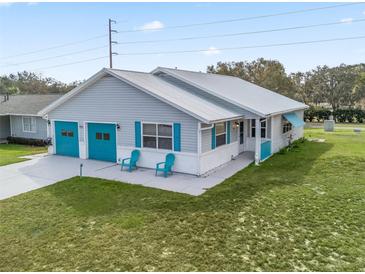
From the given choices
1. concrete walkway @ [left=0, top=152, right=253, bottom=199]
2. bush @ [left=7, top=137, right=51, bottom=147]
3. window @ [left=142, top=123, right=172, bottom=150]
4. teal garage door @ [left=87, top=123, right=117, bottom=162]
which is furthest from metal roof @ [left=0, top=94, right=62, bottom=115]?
window @ [left=142, top=123, right=172, bottom=150]

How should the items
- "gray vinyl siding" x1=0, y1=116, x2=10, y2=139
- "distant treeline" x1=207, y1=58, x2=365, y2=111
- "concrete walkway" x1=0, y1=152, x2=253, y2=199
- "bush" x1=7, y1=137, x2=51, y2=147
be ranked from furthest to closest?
"distant treeline" x1=207, y1=58, x2=365, y2=111 < "gray vinyl siding" x1=0, y1=116, x2=10, y2=139 < "bush" x1=7, y1=137, x2=51, y2=147 < "concrete walkway" x1=0, y1=152, x2=253, y2=199

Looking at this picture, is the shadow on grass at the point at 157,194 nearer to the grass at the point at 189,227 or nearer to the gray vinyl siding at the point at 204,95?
the grass at the point at 189,227

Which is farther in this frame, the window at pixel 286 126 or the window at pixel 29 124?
the window at pixel 29 124

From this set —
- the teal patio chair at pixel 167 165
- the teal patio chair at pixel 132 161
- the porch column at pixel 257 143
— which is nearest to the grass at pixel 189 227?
the teal patio chair at pixel 167 165

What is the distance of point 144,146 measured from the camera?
1409cm

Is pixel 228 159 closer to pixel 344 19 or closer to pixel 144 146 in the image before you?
pixel 144 146

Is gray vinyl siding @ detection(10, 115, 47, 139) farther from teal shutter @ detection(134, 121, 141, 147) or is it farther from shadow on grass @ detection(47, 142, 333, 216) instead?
shadow on grass @ detection(47, 142, 333, 216)

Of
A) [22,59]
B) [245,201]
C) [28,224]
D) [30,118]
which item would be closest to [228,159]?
[245,201]

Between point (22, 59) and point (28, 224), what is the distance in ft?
188

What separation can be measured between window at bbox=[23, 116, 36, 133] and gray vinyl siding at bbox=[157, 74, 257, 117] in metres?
12.9

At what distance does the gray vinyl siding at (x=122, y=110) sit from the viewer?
12773mm

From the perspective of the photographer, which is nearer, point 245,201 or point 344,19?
point 245,201

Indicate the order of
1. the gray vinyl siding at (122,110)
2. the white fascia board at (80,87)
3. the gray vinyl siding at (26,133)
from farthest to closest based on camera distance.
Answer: the gray vinyl siding at (26,133) → the white fascia board at (80,87) → the gray vinyl siding at (122,110)

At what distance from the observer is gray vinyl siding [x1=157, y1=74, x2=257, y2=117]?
49.6ft
